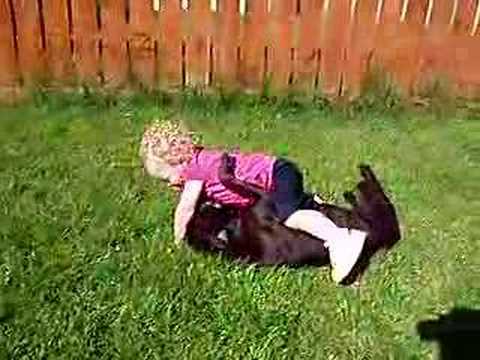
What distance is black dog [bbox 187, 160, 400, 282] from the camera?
4047 mm

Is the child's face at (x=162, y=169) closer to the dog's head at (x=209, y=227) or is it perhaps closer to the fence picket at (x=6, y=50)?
the dog's head at (x=209, y=227)

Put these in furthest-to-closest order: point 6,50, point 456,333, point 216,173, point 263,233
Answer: point 6,50 < point 216,173 < point 263,233 < point 456,333

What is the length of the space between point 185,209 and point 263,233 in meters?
0.40

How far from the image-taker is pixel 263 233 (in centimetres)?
406

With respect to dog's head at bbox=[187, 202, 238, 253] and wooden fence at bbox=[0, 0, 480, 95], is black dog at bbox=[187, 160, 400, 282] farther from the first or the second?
wooden fence at bbox=[0, 0, 480, 95]

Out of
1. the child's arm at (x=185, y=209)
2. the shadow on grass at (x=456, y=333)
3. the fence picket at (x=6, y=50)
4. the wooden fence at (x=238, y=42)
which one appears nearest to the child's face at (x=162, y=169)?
the child's arm at (x=185, y=209)

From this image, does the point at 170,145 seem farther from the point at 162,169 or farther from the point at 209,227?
the point at 209,227

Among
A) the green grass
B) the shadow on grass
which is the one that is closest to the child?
the green grass

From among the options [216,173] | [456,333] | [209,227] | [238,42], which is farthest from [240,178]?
[238,42]

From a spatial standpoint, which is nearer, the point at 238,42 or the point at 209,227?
the point at 209,227

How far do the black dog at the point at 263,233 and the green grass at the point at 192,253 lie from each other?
7 cm

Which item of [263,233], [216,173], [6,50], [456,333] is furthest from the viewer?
[6,50]

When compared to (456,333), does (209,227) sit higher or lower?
higher

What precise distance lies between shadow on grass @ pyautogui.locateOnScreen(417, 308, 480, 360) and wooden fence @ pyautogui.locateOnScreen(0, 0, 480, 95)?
2312mm
